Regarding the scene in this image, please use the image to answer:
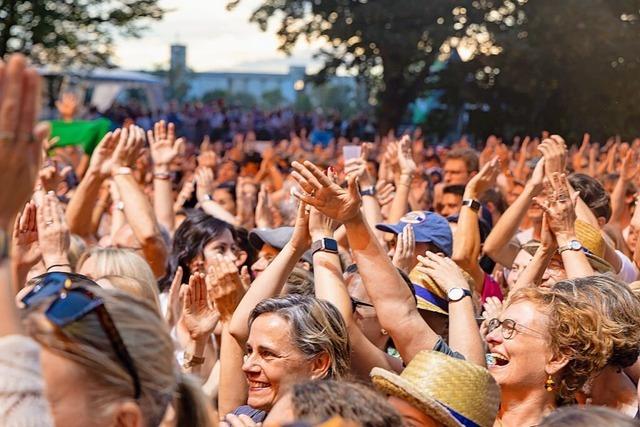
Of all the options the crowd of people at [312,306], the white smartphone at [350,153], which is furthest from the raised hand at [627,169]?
the white smartphone at [350,153]

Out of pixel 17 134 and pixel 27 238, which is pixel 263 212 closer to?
pixel 27 238

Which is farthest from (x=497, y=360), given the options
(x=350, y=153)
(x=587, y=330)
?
A: (x=350, y=153)

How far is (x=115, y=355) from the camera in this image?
8.16ft

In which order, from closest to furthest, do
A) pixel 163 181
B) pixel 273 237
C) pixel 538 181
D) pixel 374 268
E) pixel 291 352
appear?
pixel 291 352 → pixel 374 268 → pixel 273 237 → pixel 538 181 → pixel 163 181

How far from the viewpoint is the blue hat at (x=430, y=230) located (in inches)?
231

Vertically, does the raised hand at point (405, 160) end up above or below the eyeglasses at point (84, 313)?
below

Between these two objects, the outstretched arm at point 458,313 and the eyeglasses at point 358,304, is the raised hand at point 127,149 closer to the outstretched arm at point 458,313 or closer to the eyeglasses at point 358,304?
the eyeglasses at point 358,304

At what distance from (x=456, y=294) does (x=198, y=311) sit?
1.06 m

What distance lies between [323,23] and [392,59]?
2.29 m

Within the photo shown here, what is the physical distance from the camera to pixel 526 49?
2611 centimetres

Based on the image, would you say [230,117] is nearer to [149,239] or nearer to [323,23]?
[323,23]

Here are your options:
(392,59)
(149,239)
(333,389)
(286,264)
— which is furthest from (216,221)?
(392,59)

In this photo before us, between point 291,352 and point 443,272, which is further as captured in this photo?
point 443,272

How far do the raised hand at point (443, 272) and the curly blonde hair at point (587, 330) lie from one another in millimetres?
458
